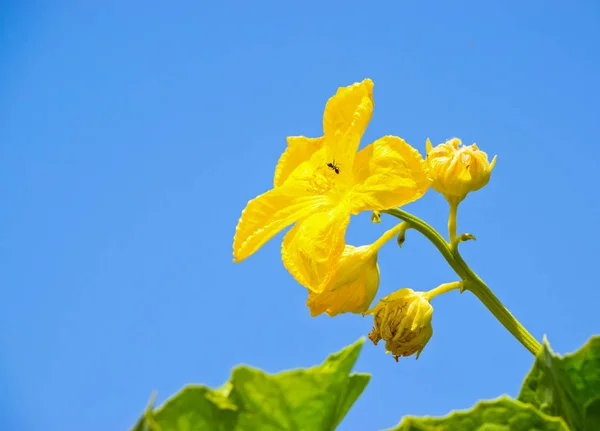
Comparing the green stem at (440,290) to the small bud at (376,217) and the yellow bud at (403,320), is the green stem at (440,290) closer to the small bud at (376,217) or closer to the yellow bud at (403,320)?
the yellow bud at (403,320)

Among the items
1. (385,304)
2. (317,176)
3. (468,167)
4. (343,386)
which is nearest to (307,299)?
(385,304)

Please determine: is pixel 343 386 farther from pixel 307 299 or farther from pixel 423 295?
pixel 423 295

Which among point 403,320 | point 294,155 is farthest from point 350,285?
point 294,155

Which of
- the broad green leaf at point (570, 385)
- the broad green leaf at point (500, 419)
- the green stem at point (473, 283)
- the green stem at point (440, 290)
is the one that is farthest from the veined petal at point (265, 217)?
the broad green leaf at point (500, 419)

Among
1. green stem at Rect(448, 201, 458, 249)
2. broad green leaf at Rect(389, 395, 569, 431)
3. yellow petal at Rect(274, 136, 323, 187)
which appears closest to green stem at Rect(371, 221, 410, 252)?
green stem at Rect(448, 201, 458, 249)

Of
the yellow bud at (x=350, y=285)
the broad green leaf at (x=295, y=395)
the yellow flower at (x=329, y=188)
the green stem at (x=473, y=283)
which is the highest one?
the yellow flower at (x=329, y=188)

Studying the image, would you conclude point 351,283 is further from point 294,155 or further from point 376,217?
point 294,155
